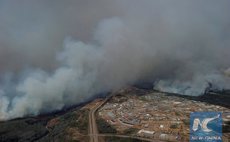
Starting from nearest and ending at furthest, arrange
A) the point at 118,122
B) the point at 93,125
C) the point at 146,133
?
the point at 146,133 → the point at 93,125 → the point at 118,122

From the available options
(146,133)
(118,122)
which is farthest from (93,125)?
(146,133)

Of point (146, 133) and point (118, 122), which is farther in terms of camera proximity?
point (118, 122)

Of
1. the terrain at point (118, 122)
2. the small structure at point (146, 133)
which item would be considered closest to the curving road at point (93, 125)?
the terrain at point (118, 122)

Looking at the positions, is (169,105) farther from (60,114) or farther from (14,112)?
(14,112)

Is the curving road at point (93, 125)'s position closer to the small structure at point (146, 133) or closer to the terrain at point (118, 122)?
the terrain at point (118, 122)

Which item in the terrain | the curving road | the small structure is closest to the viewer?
the small structure

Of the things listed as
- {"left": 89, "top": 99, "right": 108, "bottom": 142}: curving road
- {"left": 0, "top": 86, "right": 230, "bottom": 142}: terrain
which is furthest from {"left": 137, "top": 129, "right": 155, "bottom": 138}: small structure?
{"left": 89, "top": 99, "right": 108, "bottom": 142}: curving road

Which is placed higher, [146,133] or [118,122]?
[118,122]

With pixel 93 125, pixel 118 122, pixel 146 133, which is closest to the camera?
pixel 146 133

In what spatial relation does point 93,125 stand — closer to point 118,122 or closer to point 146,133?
point 118,122

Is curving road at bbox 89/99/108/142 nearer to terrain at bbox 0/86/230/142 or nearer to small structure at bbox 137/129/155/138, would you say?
terrain at bbox 0/86/230/142
